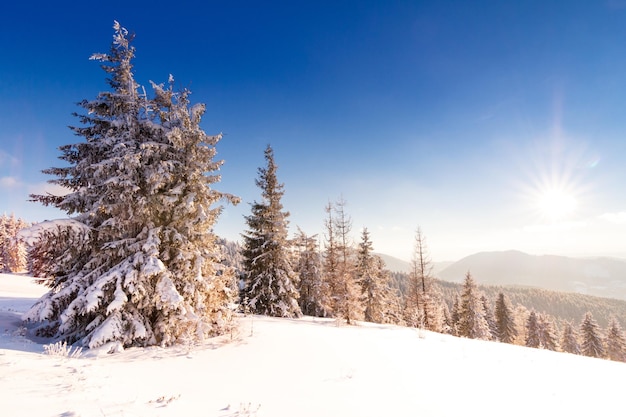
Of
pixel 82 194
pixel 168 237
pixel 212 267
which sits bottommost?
pixel 212 267

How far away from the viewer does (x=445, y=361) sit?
827 cm

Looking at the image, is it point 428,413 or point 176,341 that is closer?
point 428,413

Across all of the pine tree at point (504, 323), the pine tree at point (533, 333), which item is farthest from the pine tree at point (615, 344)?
the pine tree at point (504, 323)

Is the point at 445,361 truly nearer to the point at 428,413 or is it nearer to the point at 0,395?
the point at 428,413

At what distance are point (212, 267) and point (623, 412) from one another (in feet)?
38.8

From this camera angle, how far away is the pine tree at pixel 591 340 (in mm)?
47812

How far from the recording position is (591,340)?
49.0 metres

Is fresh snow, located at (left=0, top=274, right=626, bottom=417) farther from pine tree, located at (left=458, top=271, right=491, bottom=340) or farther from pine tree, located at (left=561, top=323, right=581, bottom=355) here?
pine tree, located at (left=561, top=323, right=581, bottom=355)

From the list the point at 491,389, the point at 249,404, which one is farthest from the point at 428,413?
the point at 249,404

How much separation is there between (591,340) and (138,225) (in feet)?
236

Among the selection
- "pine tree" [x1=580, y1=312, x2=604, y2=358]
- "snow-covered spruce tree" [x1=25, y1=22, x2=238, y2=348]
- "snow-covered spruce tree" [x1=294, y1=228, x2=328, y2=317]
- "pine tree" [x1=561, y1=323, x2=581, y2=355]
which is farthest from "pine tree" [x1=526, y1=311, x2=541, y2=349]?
"snow-covered spruce tree" [x1=25, y1=22, x2=238, y2=348]

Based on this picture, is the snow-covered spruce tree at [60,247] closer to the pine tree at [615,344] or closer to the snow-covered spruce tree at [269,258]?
the snow-covered spruce tree at [269,258]

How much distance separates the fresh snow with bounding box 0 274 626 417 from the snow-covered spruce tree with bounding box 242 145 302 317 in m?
11.6

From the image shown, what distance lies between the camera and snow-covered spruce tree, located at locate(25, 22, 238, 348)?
863 centimetres
